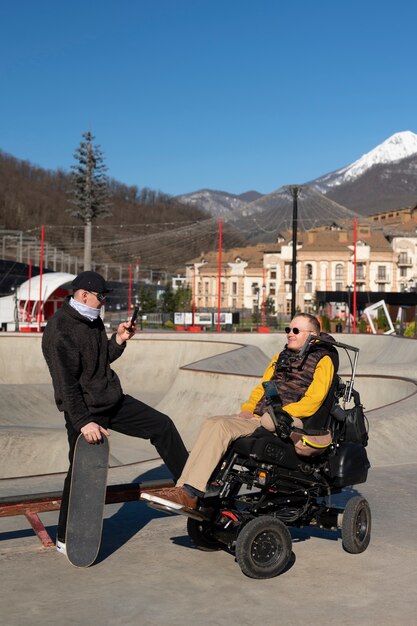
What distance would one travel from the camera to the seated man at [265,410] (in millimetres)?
5547

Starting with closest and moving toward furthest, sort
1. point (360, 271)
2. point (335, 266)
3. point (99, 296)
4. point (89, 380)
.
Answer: point (89, 380)
point (99, 296)
point (360, 271)
point (335, 266)

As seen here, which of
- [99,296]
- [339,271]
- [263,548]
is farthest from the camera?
[339,271]

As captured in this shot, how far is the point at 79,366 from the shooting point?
573 centimetres

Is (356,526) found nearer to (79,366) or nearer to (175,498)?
(175,498)

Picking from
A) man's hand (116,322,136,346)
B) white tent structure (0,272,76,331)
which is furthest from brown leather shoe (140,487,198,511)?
white tent structure (0,272,76,331)

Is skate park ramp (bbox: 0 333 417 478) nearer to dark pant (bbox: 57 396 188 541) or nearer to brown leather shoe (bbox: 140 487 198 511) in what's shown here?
dark pant (bbox: 57 396 188 541)

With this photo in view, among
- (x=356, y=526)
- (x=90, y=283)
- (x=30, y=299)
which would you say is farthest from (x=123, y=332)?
(x=30, y=299)

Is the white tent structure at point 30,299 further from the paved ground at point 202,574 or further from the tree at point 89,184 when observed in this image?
the paved ground at point 202,574

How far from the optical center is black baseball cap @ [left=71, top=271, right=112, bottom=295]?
5.84 metres

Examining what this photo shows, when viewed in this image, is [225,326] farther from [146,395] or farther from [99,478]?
[99,478]

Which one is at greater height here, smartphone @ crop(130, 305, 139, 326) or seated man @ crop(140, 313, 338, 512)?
smartphone @ crop(130, 305, 139, 326)

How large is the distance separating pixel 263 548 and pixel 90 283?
2148 millimetres

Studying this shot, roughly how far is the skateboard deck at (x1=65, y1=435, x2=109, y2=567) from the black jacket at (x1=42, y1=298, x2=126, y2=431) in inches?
7.8

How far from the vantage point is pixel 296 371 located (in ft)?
19.9
